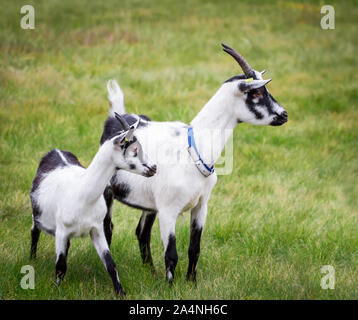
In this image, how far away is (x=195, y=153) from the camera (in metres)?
4.84

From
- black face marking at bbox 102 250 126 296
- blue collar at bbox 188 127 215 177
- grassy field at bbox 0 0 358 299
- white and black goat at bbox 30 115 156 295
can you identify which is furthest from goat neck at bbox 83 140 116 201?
grassy field at bbox 0 0 358 299

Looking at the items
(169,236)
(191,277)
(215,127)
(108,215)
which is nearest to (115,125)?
(108,215)

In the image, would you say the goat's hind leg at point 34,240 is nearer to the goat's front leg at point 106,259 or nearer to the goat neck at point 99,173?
the goat's front leg at point 106,259

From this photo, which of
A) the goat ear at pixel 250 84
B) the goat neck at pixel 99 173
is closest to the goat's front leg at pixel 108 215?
the goat neck at pixel 99 173

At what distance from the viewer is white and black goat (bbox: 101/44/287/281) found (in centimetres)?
480

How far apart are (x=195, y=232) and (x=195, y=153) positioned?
861 millimetres

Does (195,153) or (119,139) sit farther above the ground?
(119,139)

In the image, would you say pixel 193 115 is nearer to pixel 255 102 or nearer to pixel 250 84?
pixel 255 102

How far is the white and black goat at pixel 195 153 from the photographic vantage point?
189 inches

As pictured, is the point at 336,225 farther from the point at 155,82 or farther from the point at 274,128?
the point at 155,82

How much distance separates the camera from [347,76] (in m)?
13.0

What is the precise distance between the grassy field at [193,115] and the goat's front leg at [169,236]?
19cm

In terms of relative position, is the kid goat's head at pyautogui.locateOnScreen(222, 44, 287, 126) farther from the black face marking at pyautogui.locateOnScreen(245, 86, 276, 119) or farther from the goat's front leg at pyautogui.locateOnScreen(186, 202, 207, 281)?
the goat's front leg at pyautogui.locateOnScreen(186, 202, 207, 281)

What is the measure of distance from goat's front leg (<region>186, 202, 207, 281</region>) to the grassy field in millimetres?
131
